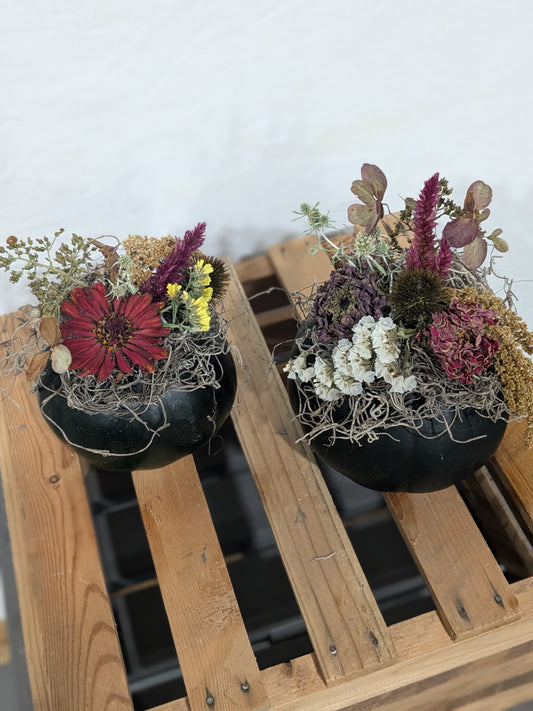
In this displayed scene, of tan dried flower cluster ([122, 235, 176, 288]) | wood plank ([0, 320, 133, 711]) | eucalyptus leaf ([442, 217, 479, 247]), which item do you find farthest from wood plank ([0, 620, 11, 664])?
eucalyptus leaf ([442, 217, 479, 247])

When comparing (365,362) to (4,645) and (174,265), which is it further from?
(4,645)

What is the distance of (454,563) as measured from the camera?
85 cm

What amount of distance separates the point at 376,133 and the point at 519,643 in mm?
842

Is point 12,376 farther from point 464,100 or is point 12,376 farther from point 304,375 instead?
point 464,100

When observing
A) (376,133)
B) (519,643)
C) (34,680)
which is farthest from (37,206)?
(519,643)

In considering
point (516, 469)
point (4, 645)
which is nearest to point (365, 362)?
point (516, 469)

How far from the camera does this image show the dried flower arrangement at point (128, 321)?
0.74m

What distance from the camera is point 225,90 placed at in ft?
3.41

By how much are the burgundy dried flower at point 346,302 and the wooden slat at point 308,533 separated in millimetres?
243

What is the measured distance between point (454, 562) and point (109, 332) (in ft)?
1.72

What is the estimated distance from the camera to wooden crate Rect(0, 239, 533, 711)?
30.6 inches

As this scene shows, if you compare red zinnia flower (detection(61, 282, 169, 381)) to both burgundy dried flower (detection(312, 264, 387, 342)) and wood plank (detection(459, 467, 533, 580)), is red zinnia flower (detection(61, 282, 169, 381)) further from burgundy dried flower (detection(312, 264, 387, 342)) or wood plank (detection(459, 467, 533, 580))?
wood plank (detection(459, 467, 533, 580))

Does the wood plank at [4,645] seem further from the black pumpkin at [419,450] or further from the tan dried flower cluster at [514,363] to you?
the tan dried flower cluster at [514,363]

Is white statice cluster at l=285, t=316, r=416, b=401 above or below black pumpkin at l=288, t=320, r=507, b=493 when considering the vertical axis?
above
